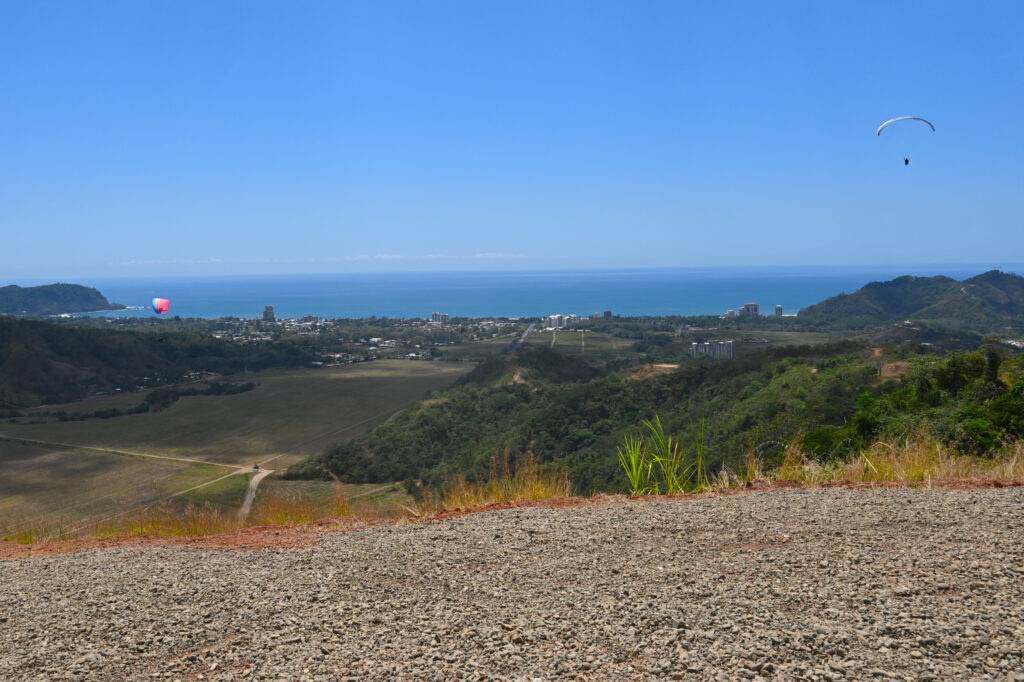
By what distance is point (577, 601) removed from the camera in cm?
407

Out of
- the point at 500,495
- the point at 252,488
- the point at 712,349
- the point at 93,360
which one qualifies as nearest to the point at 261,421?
the point at 252,488

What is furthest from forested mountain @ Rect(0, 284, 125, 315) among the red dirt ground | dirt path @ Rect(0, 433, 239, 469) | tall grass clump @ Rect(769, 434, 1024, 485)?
tall grass clump @ Rect(769, 434, 1024, 485)

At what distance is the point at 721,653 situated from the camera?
10.9ft

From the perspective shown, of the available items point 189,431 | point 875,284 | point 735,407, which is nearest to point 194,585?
point 735,407

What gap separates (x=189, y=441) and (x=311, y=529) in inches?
1699

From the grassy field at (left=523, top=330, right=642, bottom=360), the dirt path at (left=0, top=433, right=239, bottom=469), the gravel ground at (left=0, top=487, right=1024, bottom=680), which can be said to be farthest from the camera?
the grassy field at (left=523, top=330, right=642, bottom=360)

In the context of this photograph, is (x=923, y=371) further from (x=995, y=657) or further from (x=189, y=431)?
(x=189, y=431)

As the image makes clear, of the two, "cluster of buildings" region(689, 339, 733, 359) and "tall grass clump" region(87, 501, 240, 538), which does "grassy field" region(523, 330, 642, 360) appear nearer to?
"cluster of buildings" region(689, 339, 733, 359)

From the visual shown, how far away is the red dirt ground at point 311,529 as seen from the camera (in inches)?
245

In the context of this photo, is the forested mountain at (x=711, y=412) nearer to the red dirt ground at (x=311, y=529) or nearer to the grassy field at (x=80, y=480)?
the red dirt ground at (x=311, y=529)

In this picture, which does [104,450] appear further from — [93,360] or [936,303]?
[936,303]

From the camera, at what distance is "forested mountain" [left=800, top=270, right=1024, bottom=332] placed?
253 feet

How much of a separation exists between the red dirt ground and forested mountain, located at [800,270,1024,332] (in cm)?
7619

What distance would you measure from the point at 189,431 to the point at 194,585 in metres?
47.4
